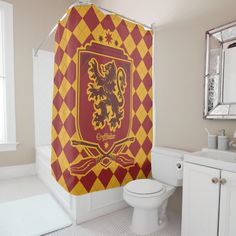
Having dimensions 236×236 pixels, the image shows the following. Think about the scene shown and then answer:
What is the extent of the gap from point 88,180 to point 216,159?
105 cm

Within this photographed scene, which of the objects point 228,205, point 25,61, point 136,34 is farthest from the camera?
point 25,61

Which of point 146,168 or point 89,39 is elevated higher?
point 89,39

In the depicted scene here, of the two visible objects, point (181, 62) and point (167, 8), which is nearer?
point (181, 62)

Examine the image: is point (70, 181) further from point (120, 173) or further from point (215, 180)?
point (215, 180)

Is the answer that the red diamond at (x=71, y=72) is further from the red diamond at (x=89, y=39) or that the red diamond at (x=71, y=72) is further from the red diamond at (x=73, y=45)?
the red diamond at (x=89, y=39)

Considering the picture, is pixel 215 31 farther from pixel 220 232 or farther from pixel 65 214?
pixel 65 214

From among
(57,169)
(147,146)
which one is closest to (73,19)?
(57,169)

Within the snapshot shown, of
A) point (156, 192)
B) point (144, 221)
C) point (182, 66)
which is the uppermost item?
point (182, 66)

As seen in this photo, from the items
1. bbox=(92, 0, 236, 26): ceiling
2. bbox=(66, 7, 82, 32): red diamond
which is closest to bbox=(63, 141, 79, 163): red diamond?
bbox=(66, 7, 82, 32): red diamond

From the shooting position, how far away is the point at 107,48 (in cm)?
177

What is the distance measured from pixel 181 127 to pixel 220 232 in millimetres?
944

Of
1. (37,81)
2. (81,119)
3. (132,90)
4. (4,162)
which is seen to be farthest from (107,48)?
(4,162)

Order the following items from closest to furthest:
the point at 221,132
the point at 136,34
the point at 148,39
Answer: the point at 221,132
the point at 136,34
the point at 148,39

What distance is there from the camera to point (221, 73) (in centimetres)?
164
